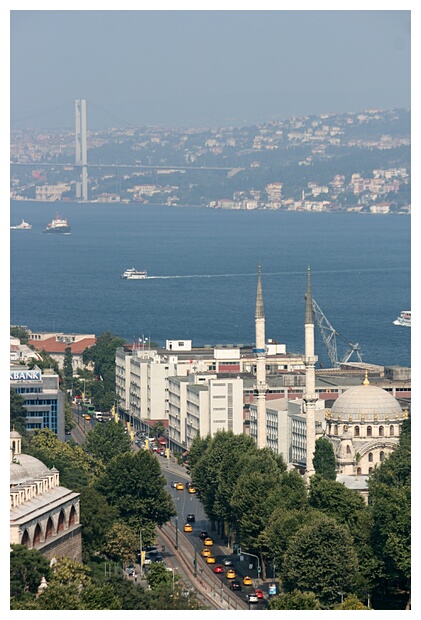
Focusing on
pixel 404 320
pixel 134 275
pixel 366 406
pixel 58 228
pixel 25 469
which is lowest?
pixel 25 469

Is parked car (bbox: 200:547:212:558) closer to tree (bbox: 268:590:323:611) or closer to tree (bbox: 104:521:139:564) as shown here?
tree (bbox: 104:521:139:564)

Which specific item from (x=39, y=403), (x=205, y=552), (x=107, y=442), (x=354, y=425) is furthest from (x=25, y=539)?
(x=39, y=403)

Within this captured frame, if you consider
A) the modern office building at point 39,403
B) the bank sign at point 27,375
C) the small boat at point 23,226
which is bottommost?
the modern office building at point 39,403

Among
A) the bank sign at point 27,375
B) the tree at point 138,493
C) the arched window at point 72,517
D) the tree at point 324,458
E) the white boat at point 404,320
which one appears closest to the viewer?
the arched window at point 72,517

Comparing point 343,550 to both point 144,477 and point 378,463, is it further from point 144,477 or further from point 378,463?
point 378,463

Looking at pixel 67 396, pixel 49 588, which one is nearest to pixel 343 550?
pixel 49 588

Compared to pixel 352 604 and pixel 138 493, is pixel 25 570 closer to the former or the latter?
pixel 352 604

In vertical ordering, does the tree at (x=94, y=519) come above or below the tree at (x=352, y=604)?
above

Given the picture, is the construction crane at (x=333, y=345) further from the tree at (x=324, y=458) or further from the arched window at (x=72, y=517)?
the arched window at (x=72, y=517)

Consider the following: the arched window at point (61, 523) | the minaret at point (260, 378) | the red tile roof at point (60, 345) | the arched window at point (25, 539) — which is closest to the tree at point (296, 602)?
the arched window at point (25, 539)
